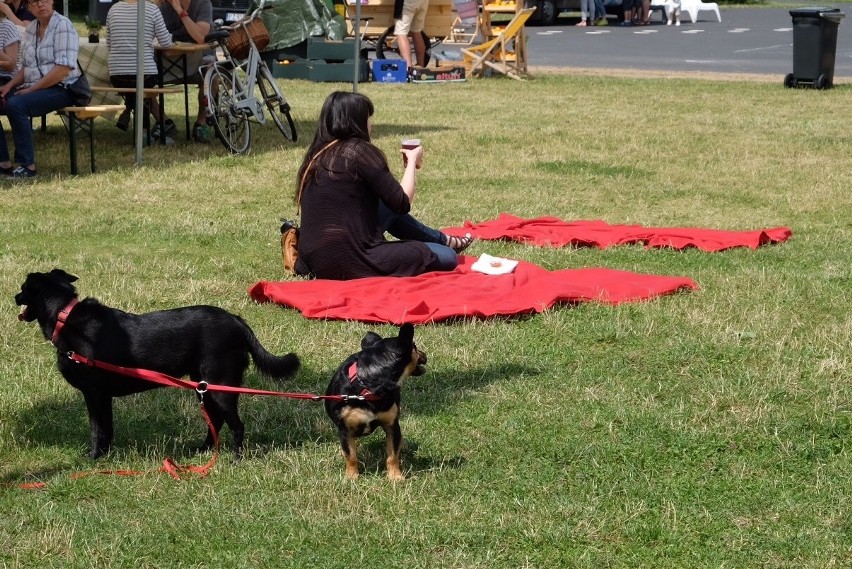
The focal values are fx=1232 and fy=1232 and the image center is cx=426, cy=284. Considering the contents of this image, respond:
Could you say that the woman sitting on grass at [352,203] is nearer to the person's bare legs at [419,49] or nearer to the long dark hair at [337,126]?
the long dark hair at [337,126]

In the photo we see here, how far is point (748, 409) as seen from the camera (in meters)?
5.32

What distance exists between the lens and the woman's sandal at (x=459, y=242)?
823cm

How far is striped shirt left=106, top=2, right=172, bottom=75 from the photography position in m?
12.5

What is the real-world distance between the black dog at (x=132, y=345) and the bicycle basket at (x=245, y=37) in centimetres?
903

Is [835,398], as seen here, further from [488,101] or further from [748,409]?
[488,101]

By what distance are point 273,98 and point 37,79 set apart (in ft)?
9.56

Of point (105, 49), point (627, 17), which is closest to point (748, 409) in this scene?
point (105, 49)

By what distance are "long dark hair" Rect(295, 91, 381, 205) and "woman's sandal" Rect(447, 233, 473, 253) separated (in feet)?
4.08

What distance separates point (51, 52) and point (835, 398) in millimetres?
8168

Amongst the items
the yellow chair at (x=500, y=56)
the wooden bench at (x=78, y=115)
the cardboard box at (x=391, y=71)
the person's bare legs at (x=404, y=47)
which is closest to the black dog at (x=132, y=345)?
the wooden bench at (x=78, y=115)

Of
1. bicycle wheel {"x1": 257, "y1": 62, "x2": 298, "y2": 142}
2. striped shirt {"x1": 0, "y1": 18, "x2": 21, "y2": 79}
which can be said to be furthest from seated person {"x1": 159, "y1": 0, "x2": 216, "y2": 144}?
striped shirt {"x1": 0, "y1": 18, "x2": 21, "y2": 79}

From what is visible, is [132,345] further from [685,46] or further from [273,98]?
[685,46]

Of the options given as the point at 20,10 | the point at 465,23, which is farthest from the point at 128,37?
the point at 465,23

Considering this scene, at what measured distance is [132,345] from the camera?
4.59 meters
